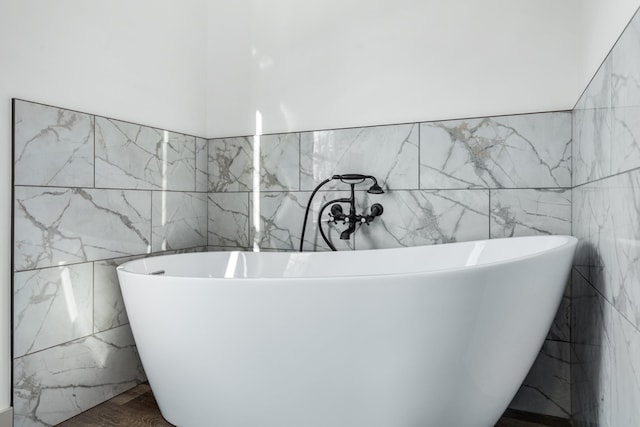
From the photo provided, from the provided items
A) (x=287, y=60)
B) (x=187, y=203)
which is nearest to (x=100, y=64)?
(x=187, y=203)

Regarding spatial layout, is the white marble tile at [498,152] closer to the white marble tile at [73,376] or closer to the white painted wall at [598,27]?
the white painted wall at [598,27]

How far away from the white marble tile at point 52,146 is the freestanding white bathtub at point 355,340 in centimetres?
59

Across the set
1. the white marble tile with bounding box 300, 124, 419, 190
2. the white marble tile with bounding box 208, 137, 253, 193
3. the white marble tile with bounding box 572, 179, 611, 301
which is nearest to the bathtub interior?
the white marble tile with bounding box 572, 179, 611, 301

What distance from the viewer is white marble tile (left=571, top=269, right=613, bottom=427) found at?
1.16 m

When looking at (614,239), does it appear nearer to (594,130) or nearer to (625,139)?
(625,139)

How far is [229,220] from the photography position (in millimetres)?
2473

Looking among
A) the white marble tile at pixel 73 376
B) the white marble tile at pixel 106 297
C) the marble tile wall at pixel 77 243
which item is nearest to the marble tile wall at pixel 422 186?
the marble tile wall at pixel 77 243

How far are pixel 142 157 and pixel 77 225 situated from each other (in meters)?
0.48

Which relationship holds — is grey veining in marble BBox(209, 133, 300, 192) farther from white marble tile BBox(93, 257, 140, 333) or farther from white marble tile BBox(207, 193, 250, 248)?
white marble tile BBox(93, 257, 140, 333)

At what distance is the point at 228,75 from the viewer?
2500 mm

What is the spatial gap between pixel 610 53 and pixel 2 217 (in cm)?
197

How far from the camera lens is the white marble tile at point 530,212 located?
1.80 meters

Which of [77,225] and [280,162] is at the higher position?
[280,162]

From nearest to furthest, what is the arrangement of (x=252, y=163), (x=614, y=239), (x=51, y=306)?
(x=614, y=239)
(x=51, y=306)
(x=252, y=163)
